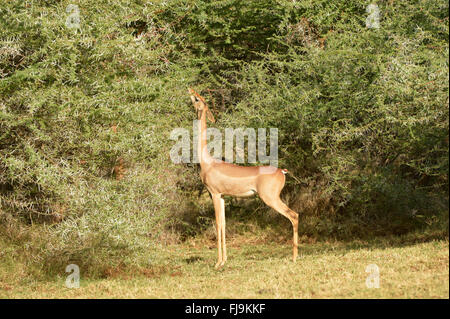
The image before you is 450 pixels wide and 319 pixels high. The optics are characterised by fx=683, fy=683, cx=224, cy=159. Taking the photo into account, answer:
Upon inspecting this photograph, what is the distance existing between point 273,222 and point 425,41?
163 inches

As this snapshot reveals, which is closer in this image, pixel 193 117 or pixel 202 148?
pixel 202 148

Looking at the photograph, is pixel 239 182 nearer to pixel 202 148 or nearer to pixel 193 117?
pixel 202 148

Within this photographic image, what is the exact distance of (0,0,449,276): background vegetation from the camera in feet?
27.9

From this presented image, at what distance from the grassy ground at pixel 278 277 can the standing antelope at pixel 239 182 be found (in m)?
0.55

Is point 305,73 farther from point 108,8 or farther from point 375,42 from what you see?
point 108,8

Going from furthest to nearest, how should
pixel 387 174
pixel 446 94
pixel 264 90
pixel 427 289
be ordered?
pixel 264 90
pixel 387 174
pixel 446 94
pixel 427 289

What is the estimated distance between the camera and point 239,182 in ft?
28.9

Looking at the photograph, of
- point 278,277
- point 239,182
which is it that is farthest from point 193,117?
point 278,277

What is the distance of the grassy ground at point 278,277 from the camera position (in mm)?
6684

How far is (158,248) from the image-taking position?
8930mm

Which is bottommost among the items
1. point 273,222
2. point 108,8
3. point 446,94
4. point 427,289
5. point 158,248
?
point 273,222

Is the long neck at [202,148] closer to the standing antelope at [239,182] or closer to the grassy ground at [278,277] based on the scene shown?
the standing antelope at [239,182]

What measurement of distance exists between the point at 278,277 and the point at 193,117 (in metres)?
4.89

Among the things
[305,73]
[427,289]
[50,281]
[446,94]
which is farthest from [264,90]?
[427,289]
